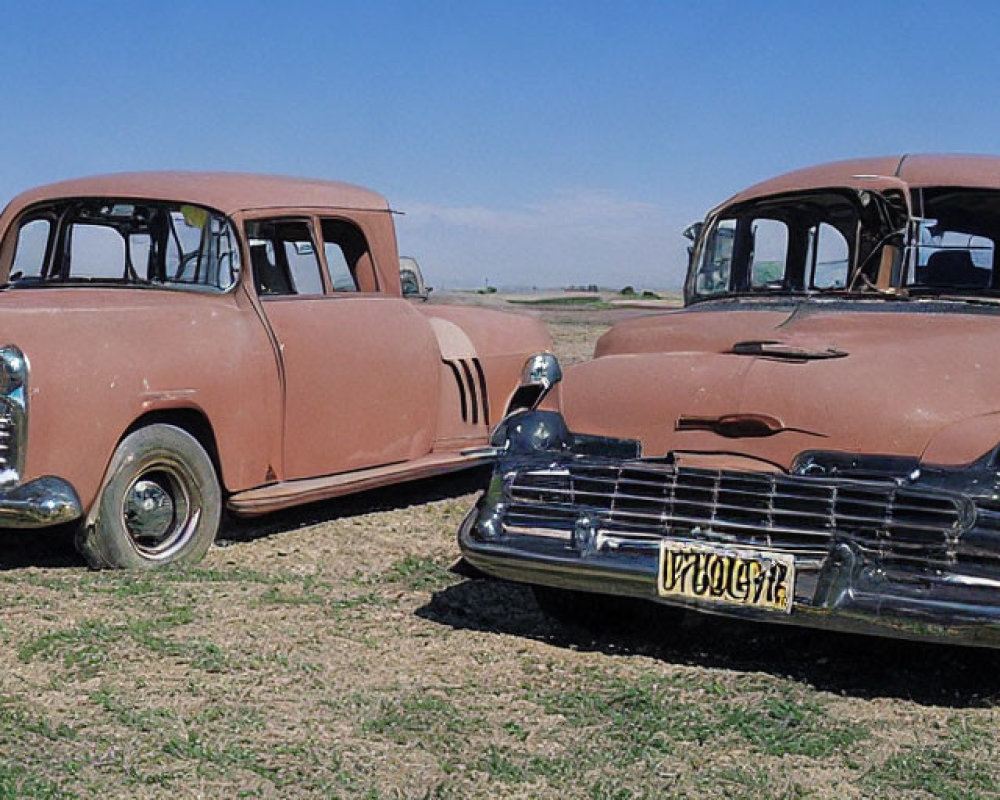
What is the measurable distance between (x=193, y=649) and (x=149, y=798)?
1361mm

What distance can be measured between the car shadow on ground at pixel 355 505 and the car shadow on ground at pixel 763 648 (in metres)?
1.73

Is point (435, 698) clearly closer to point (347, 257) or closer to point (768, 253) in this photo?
point (768, 253)

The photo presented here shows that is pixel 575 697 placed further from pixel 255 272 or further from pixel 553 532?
pixel 255 272

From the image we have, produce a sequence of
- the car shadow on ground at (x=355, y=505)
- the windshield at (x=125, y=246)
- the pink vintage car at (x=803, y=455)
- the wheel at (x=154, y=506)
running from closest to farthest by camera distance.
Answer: the pink vintage car at (x=803, y=455) < the wheel at (x=154, y=506) < the windshield at (x=125, y=246) < the car shadow on ground at (x=355, y=505)

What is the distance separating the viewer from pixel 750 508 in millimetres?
4715

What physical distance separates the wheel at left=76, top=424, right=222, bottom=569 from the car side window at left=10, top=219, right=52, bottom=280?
1.65m

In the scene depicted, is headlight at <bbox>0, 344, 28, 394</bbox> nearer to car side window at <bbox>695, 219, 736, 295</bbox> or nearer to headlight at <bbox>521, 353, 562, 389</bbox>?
headlight at <bbox>521, 353, 562, 389</bbox>

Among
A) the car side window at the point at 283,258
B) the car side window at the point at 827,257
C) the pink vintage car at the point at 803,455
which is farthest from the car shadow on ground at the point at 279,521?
the car side window at the point at 827,257

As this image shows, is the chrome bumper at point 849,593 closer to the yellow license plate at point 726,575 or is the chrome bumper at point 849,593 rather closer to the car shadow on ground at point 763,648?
the yellow license plate at point 726,575

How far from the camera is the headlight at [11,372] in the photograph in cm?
584

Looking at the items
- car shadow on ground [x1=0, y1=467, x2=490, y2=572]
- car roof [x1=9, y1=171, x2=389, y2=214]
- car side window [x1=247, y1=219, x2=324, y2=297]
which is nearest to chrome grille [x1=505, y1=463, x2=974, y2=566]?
car shadow on ground [x1=0, y1=467, x2=490, y2=572]

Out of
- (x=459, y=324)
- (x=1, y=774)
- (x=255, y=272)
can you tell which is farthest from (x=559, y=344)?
(x=1, y=774)

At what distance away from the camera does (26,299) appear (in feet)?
21.9

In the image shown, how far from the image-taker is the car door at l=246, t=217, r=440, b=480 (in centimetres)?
710
